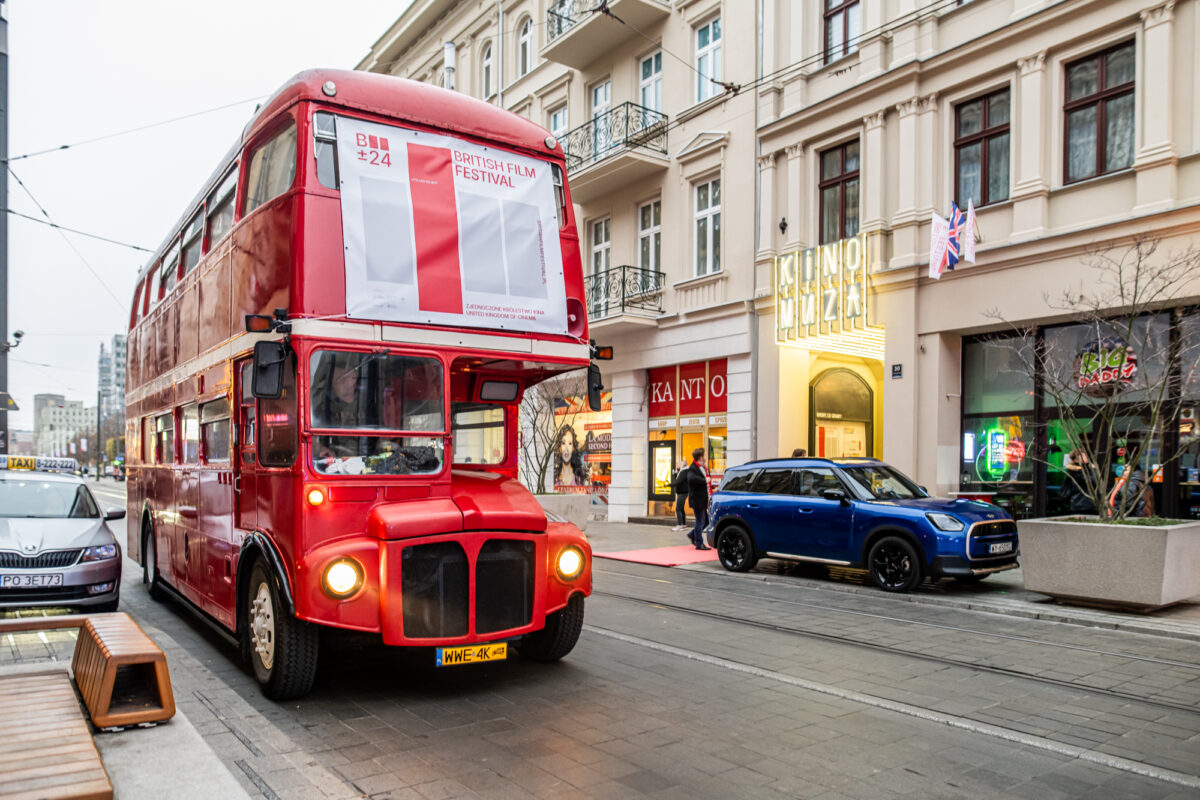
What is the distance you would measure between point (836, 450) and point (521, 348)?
14098mm

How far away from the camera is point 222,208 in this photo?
7.98m

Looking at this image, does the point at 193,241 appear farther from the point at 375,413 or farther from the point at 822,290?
the point at 822,290

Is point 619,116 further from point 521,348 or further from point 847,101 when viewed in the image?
point 521,348

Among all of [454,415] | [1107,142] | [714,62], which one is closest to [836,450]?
[1107,142]

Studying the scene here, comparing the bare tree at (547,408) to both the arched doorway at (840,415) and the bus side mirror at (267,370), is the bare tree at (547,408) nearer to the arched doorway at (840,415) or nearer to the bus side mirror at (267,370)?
the arched doorway at (840,415)

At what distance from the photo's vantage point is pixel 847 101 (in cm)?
1741

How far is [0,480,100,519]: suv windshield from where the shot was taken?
9.59 metres

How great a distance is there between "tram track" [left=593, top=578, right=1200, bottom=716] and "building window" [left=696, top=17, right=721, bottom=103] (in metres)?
14.2

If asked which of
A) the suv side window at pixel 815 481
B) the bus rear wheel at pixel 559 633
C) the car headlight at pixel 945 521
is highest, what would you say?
the suv side window at pixel 815 481

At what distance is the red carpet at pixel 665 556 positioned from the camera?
14.7 metres

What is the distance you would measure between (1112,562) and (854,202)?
32.4 ft

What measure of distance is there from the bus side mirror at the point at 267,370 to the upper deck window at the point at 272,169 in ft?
4.03

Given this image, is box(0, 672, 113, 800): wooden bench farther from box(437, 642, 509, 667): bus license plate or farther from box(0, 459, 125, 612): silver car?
box(0, 459, 125, 612): silver car

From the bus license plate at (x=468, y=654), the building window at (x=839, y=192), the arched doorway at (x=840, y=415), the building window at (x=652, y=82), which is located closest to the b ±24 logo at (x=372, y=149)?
the bus license plate at (x=468, y=654)
